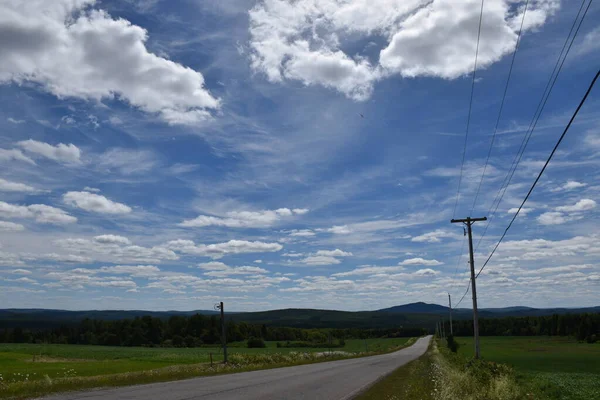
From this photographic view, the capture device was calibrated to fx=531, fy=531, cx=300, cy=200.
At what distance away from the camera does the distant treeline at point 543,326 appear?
141375mm

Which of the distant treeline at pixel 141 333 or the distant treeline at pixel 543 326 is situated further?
the distant treeline at pixel 543 326

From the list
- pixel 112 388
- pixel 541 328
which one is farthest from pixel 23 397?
pixel 541 328

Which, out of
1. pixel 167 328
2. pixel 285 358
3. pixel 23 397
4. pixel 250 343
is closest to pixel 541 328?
pixel 250 343

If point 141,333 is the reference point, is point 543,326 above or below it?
below

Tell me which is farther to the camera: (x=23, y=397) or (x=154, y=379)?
(x=154, y=379)

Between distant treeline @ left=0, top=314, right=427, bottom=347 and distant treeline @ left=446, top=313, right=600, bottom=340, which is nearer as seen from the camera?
distant treeline @ left=0, top=314, right=427, bottom=347

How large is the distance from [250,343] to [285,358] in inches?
2684

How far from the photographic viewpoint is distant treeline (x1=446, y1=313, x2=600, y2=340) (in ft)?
464

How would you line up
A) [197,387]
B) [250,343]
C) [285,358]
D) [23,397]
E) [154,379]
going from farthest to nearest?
[250,343] → [285,358] → [154,379] → [197,387] → [23,397]

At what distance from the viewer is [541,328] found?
6944 inches

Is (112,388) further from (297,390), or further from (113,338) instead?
(113,338)

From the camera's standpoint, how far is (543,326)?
176125 mm

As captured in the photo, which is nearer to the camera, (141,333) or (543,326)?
(141,333)

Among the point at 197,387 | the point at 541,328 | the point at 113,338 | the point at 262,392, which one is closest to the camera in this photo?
the point at 262,392
